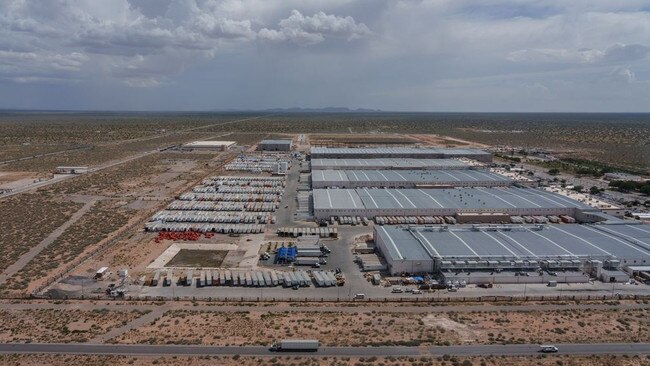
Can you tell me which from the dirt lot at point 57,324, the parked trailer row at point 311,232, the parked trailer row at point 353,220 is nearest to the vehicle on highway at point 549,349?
the parked trailer row at point 311,232

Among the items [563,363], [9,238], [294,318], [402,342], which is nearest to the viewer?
[563,363]

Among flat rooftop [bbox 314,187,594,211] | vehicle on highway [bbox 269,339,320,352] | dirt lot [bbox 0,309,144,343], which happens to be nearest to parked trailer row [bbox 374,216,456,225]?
flat rooftop [bbox 314,187,594,211]

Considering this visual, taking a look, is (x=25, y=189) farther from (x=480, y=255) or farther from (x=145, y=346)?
(x=480, y=255)

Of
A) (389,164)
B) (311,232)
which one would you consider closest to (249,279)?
(311,232)

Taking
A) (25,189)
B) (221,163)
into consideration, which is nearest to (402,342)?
(25,189)

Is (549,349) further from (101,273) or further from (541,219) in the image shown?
(101,273)

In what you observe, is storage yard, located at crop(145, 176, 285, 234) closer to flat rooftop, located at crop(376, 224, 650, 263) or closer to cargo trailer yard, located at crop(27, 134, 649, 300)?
cargo trailer yard, located at crop(27, 134, 649, 300)
